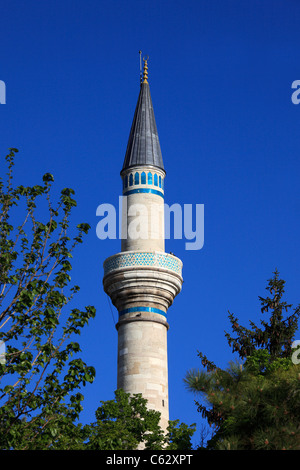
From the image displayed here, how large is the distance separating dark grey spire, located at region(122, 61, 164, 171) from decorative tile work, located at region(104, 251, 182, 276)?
12.8ft

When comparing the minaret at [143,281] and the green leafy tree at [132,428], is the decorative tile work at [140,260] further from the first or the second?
the green leafy tree at [132,428]

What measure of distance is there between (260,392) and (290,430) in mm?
1394

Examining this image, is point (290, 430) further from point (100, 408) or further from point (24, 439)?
point (100, 408)

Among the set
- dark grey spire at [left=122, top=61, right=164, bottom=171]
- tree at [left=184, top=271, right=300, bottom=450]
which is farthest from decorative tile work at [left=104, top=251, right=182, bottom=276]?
tree at [left=184, top=271, right=300, bottom=450]

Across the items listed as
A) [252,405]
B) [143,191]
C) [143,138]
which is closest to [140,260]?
[143,191]

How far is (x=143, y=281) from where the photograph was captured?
109 ft

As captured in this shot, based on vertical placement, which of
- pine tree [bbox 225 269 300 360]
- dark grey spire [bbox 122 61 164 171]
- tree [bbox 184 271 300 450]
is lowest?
tree [bbox 184 271 300 450]

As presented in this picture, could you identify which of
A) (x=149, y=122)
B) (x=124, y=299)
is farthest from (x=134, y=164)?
(x=124, y=299)

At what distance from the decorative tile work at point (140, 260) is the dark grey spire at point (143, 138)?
3.91 meters

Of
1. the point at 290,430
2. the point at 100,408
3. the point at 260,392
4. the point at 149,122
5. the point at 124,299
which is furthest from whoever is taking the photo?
the point at 149,122

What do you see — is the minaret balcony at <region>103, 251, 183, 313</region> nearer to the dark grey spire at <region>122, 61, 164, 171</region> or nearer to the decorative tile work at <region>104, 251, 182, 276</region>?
the decorative tile work at <region>104, 251, 182, 276</region>

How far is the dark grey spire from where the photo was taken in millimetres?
35812

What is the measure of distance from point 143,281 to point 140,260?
0.77 meters
